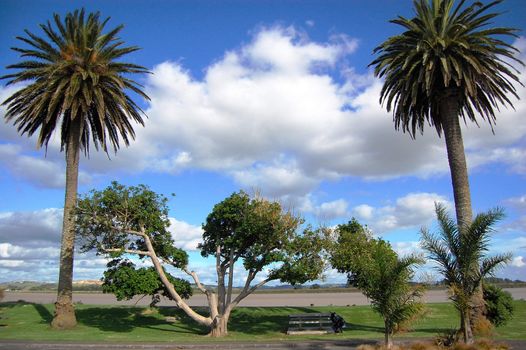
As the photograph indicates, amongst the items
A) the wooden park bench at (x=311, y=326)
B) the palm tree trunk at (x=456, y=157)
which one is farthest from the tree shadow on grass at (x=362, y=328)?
the palm tree trunk at (x=456, y=157)

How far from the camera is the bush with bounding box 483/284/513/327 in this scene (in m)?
23.7

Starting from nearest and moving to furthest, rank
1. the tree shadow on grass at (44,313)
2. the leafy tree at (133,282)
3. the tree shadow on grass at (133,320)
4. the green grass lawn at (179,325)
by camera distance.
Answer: the green grass lawn at (179,325) → the leafy tree at (133,282) → the tree shadow on grass at (133,320) → the tree shadow on grass at (44,313)

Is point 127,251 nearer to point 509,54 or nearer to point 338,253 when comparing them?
point 338,253

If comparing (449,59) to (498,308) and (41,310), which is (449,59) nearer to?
(498,308)

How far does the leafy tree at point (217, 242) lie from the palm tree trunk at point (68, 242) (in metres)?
1.07

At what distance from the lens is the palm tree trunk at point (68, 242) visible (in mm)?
27389

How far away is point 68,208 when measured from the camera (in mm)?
28312

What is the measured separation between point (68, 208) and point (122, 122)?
6.77 meters

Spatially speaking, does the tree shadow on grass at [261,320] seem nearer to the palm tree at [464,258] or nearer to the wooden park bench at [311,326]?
the wooden park bench at [311,326]

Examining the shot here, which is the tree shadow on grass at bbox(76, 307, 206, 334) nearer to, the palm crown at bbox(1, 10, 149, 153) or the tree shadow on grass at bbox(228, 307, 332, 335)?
the tree shadow on grass at bbox(228, 307, 332, 335)

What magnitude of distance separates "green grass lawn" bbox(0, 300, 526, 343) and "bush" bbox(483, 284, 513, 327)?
2.38 feet

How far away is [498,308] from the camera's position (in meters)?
23.7

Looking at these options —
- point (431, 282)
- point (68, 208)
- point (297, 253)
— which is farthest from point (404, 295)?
point (68, 208)

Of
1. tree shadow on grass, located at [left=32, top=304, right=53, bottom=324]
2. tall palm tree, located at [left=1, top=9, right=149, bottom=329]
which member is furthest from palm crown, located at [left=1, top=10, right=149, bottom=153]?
tree shadow on grass, located at [left=32, top=304, right=53, bottom=324]
